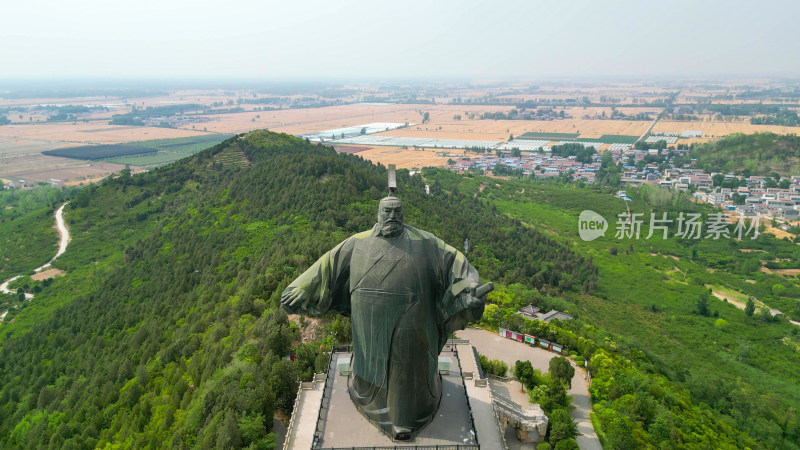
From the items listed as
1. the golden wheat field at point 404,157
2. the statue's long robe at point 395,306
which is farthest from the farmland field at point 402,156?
the statue's long robe at point 395,306

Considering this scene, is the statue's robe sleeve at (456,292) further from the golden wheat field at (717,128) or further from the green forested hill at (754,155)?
the golden wheat field at (717,128)

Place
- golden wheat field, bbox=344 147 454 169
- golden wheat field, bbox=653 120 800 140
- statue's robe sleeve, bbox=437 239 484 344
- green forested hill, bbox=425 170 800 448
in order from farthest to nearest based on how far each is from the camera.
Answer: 1. golden wheat field, bbox=653 120 800 140
2. golden wheat field, bbox=344 147 454 169
3. green forested hill, bbox=425 170 800 448
4. statue's robe sleeve, bbox=437 239 484 344

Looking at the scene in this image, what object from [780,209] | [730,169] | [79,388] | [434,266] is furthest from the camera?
[730,169]

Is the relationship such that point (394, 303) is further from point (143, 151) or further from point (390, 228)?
point (143, 151)

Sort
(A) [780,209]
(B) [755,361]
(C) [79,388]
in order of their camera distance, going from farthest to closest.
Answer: (A) [780,209], (B) [755,361], (C) [79,388]

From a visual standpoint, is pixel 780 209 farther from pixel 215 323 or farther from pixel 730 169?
pixel 215 323

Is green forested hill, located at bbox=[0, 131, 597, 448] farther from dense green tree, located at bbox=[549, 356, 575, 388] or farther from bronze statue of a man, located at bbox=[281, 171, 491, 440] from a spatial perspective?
dense green tree, located at bbox=[549, 356, 575, 388]

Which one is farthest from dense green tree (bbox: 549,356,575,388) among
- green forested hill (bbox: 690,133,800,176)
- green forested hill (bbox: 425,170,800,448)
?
green forested hill (bbox: 690,133,800,176)

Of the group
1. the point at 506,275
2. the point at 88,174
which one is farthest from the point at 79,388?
the point at 88,174
